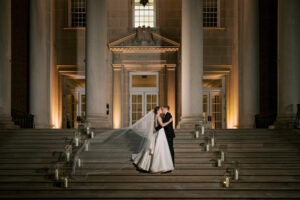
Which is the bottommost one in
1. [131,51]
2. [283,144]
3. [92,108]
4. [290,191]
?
[290,191]

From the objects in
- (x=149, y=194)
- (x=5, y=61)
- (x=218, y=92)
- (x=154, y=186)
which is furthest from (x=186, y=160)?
(x=218, y=92)

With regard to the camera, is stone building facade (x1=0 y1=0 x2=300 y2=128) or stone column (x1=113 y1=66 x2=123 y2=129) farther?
stone column (x1=113 y1=66 x2=123 y2=129)

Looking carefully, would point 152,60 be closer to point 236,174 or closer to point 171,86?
point 171,86

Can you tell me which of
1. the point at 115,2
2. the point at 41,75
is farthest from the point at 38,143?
the point at 115,2

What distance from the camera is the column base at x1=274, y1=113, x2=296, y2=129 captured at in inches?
707

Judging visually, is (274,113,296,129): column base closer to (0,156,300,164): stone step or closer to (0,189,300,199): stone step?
(0,156,300,164): stone step

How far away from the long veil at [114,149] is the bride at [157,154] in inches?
7.3

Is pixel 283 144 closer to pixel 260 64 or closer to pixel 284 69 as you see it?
pixel 284 69

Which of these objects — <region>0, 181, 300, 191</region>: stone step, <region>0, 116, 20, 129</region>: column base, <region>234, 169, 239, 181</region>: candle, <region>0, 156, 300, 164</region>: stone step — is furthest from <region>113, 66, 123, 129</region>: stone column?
<region>234, 169, 239, 181</region>: candle

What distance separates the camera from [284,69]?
1861cm

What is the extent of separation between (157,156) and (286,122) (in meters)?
8.76

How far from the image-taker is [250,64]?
23312 mm

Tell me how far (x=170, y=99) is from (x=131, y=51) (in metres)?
4.24

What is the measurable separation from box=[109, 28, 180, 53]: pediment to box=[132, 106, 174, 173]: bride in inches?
535
